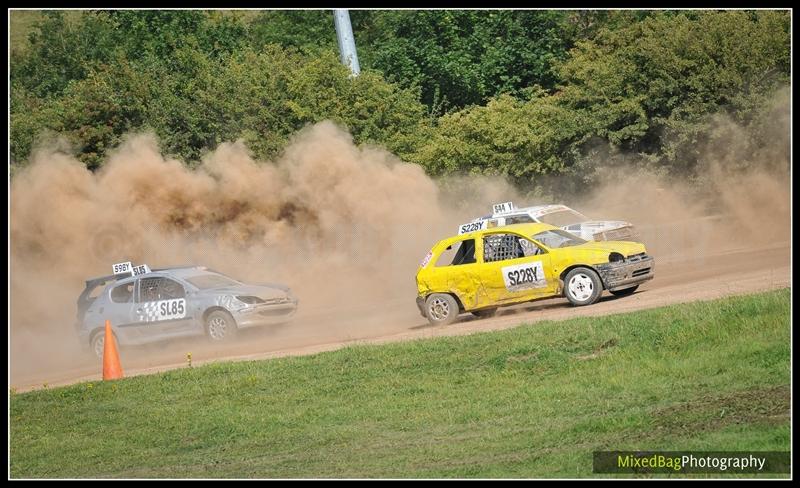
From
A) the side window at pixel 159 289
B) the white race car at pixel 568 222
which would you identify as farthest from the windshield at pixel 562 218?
the side window at pixel 159 289

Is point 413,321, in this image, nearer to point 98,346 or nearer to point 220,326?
point 220,326

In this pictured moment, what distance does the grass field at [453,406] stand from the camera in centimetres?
1019

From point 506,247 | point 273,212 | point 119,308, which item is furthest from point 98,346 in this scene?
point 273,212

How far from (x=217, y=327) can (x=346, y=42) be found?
19.2 meters

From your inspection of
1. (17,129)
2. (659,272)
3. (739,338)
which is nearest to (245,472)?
(739,338)

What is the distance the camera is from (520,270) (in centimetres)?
1819

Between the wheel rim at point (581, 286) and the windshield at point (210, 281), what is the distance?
6.39m

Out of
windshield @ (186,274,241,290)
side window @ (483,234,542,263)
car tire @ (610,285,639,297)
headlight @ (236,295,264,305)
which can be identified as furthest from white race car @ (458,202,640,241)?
windshield @ (186,274,241,290)

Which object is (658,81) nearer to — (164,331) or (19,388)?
(164,331)

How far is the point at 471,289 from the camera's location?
1859 cm

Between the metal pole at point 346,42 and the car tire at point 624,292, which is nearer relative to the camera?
the car tire at point 624,292

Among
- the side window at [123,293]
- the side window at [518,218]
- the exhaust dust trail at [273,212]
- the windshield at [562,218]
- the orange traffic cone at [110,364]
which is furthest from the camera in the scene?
the exhaust dust trail at [273,212]

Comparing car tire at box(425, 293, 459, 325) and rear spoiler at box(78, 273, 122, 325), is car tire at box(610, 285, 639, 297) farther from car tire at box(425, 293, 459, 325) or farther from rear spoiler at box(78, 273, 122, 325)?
rear spoiler at box(78, 273, 122, 325)

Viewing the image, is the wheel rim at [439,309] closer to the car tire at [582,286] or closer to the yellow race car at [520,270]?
the yellow race car at [520,270]
